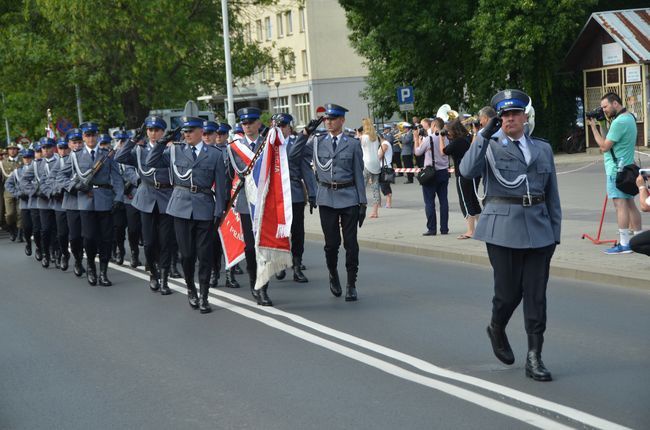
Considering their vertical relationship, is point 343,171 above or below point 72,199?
above

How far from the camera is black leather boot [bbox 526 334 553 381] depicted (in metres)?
6.98

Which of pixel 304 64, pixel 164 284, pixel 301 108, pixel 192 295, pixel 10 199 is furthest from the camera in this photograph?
pixel 301 108

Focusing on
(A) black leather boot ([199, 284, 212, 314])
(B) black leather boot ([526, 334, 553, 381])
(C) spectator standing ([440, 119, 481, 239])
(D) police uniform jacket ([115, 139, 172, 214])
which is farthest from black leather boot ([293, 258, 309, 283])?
(B) black leather boot ([526, 334, 553, 381])

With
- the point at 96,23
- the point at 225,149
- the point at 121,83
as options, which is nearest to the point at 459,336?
the point at 225,149

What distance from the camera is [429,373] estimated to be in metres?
7.40

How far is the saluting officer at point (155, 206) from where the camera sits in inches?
487

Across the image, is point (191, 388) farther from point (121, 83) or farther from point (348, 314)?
point (121, 83)

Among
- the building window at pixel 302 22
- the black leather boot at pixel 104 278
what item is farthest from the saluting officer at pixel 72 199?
the building window at pixel 302 22

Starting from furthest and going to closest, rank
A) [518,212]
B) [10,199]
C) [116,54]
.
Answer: [116,54] < [10,199] < [518,212]

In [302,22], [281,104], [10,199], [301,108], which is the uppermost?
[302,22]

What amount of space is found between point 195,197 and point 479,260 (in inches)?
165

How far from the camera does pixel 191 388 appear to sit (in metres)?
7.40

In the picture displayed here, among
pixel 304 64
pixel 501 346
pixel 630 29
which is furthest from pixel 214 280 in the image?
pixel 304 64

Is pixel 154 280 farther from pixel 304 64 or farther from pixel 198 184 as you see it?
pixel 304 64
